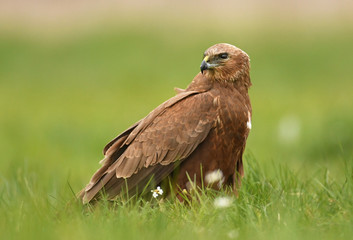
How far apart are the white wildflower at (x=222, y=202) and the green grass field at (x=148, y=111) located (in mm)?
40

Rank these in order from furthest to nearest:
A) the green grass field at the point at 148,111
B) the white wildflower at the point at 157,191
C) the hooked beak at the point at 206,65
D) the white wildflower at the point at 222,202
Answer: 1. the hooked beak at the point at 206,65
2. the white wildflower at the point at 157,191
3. the white wildflower at the point at 222,202
4. the green grass field at the point at 148,111

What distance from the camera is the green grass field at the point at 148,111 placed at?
14.8 feet

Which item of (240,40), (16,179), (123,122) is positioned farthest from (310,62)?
(16,179)

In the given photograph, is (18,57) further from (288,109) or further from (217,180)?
(217,180)

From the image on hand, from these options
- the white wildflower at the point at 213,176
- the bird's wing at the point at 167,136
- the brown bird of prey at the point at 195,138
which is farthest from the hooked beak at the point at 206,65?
the white wildflower at the point at 213,176

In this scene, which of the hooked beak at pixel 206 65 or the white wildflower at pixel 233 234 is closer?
the white wildflower at pixel 233 234

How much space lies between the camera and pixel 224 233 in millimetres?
4344

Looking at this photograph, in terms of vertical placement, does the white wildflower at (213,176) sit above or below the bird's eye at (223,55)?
below

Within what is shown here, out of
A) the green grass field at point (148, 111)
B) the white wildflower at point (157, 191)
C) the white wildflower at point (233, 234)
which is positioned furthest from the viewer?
the white wildflower at point (157, 191)

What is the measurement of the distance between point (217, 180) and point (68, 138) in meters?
5.78

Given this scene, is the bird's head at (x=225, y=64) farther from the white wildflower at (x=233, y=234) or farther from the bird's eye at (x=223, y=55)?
the white wildflower at (x=233, y=234)

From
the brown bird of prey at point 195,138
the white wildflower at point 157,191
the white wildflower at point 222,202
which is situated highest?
the brown bird of prey at point 195,138

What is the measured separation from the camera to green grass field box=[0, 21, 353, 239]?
4512 millimetres

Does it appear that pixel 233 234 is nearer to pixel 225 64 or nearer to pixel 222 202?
pixel 222 202
